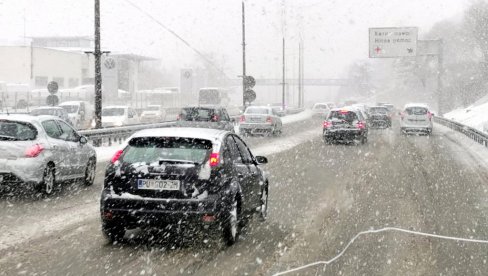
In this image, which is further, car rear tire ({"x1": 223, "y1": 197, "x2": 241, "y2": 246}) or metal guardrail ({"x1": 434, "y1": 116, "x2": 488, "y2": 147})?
metal guardrail ({"x1": 434, "y1": 116, "x2": 488, "y2": 147})

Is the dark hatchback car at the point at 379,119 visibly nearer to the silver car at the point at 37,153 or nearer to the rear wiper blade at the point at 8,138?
the silver car at the point at 37,153

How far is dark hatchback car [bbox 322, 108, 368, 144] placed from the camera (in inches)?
1024

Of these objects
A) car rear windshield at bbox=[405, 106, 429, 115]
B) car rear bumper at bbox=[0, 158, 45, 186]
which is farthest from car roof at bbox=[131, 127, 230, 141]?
car rear windshield at bbox=[405, 106, 429, 115]

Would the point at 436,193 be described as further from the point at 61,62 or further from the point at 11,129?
the point at 61,62

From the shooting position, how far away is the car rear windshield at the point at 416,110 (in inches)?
1308

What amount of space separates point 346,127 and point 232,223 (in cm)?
1927

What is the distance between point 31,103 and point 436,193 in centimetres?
5658

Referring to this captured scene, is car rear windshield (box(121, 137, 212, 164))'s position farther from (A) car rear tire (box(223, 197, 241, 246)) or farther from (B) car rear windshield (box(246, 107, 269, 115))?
(B) car rear windshield (box(246, 107, 269, 115))

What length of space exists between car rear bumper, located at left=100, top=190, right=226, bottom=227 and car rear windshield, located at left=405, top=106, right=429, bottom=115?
90.9 ft

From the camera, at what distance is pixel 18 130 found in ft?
36.6

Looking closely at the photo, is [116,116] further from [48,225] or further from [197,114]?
[48,225]

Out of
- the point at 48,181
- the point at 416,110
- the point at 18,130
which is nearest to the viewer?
the point at 18,130

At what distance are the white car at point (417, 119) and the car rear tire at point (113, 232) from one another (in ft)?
91.2

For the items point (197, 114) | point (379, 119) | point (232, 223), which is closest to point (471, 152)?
point (197, 114)
